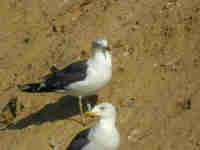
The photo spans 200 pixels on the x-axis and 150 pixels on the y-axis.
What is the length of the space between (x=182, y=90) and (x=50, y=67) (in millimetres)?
3278

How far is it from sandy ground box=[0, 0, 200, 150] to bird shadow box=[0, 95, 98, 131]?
2 centimetres

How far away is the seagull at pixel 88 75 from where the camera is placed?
7.06 meters

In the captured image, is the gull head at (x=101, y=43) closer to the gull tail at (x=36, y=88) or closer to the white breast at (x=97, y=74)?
the white breast at (x=97, y=74)

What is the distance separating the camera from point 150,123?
263 inches

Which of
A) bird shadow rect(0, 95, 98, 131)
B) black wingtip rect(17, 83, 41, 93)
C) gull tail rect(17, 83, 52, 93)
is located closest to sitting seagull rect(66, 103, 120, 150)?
bird shadow rect(0, 95, 98, 131)

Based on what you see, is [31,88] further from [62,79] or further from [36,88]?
[62,79]

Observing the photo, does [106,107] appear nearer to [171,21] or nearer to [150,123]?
[150,123]

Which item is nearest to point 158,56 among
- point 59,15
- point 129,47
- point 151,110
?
point 129,47

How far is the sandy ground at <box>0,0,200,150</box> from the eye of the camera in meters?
6.65

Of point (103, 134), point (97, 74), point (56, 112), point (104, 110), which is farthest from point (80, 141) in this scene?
point (56, 112)

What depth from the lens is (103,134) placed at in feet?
18.7

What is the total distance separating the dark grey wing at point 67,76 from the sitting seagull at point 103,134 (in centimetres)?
154

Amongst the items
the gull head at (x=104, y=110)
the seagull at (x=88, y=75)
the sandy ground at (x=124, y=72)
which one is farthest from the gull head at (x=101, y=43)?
the gull head at (x=104, y=110)

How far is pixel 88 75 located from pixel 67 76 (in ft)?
1.73
